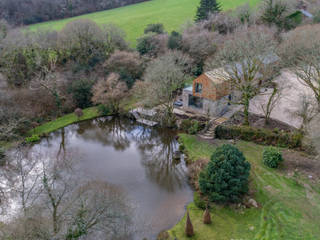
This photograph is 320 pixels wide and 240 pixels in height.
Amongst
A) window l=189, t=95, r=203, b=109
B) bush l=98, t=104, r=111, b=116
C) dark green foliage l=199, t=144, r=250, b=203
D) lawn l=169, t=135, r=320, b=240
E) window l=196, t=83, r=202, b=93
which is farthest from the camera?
bush l=98, t=104, r=111, b=116

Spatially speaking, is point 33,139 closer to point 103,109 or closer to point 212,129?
point 103,109

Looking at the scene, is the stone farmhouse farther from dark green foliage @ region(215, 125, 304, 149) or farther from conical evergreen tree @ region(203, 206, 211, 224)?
conical evergreen tree @ region(203, 206, 211, 224)

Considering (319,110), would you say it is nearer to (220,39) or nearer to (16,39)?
(220,39)

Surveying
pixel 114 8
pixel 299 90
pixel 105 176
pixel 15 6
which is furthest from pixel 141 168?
pixel 114 8

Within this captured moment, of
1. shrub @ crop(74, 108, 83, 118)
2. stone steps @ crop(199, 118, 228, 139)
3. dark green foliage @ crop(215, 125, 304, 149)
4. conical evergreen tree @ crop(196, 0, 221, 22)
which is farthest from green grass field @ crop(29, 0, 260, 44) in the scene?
dark green foliage @ crop(215, 125, 304, 149)

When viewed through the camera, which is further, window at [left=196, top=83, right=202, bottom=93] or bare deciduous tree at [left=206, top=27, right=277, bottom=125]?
window at [left=196, top=83, right=202, bottom=93]
